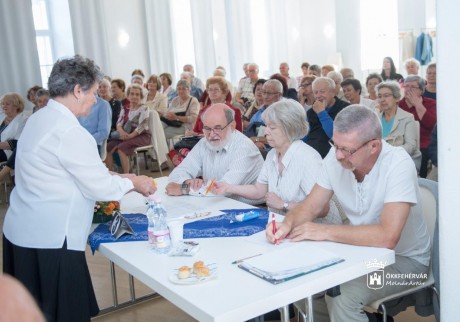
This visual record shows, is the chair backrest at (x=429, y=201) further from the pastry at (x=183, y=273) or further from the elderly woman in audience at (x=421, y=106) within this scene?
the elderly woman in audience at (x=421, y=106)

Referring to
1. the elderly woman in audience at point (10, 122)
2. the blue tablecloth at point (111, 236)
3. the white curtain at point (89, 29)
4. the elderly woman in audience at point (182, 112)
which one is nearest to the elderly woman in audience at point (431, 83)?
the elderly woman in audience at point (182, 112)

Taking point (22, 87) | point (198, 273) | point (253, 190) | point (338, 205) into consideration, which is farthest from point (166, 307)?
point (22, 87)

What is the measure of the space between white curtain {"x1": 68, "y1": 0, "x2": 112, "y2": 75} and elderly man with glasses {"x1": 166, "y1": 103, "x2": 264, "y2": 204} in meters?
7.28

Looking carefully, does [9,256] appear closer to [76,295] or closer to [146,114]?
[76,295]

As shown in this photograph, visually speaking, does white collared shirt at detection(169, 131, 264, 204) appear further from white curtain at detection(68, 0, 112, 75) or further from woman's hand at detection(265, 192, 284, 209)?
white curtain at detection(68, 0, 112, 75)

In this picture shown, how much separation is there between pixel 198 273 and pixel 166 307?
1.52 metres

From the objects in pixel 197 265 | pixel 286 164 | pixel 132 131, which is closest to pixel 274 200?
pixel 286 164

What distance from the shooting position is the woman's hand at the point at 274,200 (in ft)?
9.03

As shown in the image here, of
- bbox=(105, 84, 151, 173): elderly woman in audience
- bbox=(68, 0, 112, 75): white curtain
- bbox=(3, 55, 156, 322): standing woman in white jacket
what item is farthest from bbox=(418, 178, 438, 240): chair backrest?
bbox=(68, 0, 112, 75): white curtain

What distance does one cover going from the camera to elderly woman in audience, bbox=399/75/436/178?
4840 millimetres

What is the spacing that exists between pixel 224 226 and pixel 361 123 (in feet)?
2.44

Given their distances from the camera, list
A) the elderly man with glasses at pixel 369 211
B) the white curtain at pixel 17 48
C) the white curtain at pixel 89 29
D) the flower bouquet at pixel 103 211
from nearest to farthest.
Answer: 1. the elderly man with glasses at pixel 369 211
2. the flower bouquet at pixel 103 211
3. the white curtain at pixel 17 48
4. the white curtain at pixel 89 29

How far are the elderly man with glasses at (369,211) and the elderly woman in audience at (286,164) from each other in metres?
0.38

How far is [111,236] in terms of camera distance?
2424 millimetres
